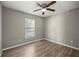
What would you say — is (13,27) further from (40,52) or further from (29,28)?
(40,52)

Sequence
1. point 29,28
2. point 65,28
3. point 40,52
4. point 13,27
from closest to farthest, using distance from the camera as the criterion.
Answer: point 40,52, point 13,27, point 65,28, point 29,28

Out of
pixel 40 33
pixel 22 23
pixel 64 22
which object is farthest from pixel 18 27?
pixel 64 22

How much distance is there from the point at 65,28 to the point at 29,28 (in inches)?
113

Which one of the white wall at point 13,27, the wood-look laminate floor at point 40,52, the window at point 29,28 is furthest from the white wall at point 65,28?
the white wall at point 13,27

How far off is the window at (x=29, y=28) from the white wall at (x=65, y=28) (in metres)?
1.63

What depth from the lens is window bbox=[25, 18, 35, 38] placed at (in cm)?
472

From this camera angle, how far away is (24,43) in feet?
14.7

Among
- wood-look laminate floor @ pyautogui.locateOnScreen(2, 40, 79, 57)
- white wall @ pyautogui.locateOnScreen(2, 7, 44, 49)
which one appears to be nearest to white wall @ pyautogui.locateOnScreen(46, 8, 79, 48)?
wood-look laminate floor @ pyautogui.locateOnScreen(2, 40, 79, 57)

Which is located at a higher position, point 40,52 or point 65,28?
point 65,28

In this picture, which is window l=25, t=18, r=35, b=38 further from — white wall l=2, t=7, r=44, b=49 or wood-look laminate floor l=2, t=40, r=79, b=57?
wood-look laminate floor l=2, t=40, r=79, b=57

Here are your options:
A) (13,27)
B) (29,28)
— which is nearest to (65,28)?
(29,28)

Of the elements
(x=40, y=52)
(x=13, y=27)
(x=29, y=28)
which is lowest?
(x=40, y=52)

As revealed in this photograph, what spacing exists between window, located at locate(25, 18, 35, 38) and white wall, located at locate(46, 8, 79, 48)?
1625mm

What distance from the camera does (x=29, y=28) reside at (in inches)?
195
